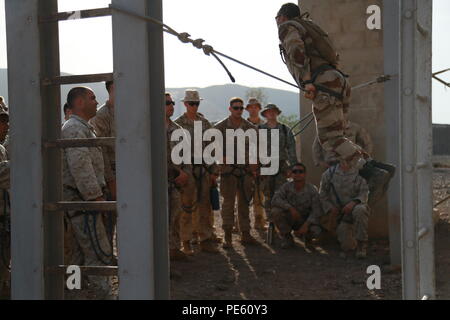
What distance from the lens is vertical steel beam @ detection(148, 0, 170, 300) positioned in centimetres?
285

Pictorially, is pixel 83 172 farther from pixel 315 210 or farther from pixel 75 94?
pixel 315 210

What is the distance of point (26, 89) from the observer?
9.40 feet

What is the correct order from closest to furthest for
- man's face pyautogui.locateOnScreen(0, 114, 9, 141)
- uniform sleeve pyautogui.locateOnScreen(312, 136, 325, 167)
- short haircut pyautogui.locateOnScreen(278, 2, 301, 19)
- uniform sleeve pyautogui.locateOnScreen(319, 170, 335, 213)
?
short haircut pyautogui.locateOnScreen(278, 2, 301, 19)
man's face pyautogui.locateOnScreen(0, 114, 9, 141)
uniform sleeve pyautogui.locateOnScreen(319, 170, 335, 213)
uniform sleeve pyautogui.locateOnScreen(312, 136, 325, 167)

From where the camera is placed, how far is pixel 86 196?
14.8ft

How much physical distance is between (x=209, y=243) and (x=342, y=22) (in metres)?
3.45

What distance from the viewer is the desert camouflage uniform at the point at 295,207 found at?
8.17 meters

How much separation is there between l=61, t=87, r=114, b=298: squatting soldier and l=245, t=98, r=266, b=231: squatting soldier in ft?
14.2

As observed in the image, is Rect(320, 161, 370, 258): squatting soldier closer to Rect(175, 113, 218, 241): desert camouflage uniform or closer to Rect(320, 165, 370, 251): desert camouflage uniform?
Rect(320, 165, 370, 251): desert camouflage uniform

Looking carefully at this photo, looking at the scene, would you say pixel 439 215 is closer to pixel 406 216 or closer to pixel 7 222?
pixel 7 222

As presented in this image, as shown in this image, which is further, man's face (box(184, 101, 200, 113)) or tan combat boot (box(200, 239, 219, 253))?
tan combat boot (box(200, 239, 219, 253))

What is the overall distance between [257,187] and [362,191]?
1.64m

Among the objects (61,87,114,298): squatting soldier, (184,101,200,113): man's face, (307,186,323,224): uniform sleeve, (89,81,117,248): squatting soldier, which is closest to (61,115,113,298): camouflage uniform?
(61,87,114,298): squatting soldier

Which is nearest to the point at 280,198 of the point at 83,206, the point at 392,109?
the point at 392,109
